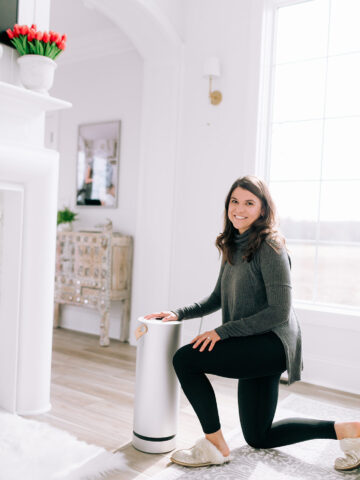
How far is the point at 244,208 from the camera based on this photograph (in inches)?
77.7

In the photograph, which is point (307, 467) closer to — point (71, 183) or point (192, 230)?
point (192, 230)

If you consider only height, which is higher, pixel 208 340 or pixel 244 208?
pixel 244 208

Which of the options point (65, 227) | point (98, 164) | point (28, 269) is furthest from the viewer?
point (65, 227)

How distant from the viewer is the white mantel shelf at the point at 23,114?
7.41 ft

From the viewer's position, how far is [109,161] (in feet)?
14.6

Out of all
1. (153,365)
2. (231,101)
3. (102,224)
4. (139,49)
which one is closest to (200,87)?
(231,101)

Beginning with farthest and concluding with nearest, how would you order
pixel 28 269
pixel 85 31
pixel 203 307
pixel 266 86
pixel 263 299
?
pixel 85 31 < pixel 266 86 < pixel 28 269 < pixel 203 307 < pixel 263 299

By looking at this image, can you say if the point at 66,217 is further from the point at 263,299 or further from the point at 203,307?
the point at 263,299

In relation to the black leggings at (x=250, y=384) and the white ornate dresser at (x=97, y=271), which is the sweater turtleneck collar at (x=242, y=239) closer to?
the black leggings at (x=250, y=384)

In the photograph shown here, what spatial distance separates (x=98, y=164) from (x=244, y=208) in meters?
2.82

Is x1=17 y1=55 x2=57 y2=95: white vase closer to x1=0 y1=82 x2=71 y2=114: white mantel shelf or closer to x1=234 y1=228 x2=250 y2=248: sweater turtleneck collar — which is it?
x1=0 y1=82 x2=71 y2=114: white mantel shelf

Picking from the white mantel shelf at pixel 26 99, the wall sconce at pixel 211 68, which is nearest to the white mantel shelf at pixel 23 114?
the white mantel shelf at pixel 26 99

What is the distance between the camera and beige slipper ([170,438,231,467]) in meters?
1.94

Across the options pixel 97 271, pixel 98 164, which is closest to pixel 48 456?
pixel 97 271
